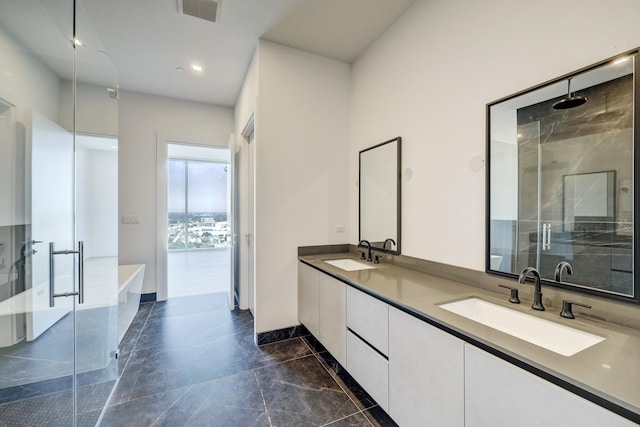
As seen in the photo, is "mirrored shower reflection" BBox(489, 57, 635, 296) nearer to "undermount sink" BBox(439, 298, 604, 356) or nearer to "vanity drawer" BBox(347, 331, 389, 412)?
"undermount sink" BBox(439, 298, 604, 356)

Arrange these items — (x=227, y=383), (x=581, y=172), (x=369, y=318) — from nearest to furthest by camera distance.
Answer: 1. (x=581, y=172)
2. (x=369, y=318)
3. (x=227, y=383)

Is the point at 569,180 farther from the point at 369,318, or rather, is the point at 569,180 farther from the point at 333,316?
the point at 333,316

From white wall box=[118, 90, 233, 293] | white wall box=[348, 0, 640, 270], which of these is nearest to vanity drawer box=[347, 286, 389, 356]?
white wall box=[348, 0, 640, 270]

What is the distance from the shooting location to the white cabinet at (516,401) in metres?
0.75

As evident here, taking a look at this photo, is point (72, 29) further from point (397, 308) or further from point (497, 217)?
point (497, 217)

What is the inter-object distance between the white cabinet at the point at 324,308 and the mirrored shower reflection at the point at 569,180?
3.53ft

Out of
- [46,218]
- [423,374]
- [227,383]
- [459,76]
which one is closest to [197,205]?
[46,218]

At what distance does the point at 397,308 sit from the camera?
1456mm

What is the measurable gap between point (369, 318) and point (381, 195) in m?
1.25

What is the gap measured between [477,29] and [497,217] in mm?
1208

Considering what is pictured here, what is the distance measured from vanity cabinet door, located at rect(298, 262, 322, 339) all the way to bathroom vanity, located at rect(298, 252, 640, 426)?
26cm

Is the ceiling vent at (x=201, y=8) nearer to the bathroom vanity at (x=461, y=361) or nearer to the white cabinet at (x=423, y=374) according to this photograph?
the bathroom vanity at (x=461, y=361)

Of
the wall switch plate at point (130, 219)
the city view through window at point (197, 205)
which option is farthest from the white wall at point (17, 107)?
the city view through window at point (197, 205)

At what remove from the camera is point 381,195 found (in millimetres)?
2586
